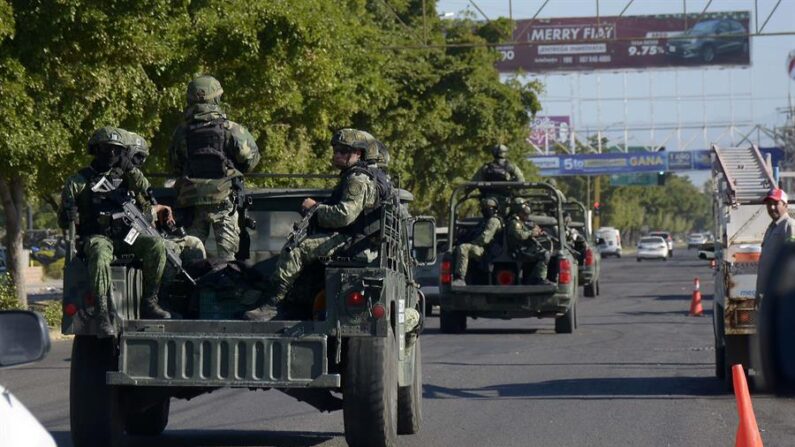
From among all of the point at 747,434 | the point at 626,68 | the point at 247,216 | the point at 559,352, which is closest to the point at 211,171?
the point at 247,216

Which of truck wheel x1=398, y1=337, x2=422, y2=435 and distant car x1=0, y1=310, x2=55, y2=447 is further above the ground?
distant car x1=0, y1=310, x2=55, y2=447

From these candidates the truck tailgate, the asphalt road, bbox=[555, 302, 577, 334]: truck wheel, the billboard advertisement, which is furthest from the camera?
the billboard advertisement

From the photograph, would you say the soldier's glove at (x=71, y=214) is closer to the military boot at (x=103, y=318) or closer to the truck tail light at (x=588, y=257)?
the military boot at (x=103, y=318)

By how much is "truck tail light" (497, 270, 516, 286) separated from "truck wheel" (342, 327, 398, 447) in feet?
42.5

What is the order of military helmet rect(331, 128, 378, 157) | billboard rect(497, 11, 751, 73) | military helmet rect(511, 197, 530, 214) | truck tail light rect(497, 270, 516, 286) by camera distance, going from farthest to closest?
1. billboard rect(497, 11, 751, 73)
2. truck tail light rect(497, 270, 516, 286)
3. military helmet rect(511, 197, 530, 214)
4. military helmet rect(331, 128, 378, 157)

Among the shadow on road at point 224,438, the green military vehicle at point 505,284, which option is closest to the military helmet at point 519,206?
the green military vehicle at point 505,284

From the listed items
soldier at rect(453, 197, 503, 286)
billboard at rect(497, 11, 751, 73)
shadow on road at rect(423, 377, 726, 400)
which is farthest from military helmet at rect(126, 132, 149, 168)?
billboard at rect(497, 11, 751, 73)

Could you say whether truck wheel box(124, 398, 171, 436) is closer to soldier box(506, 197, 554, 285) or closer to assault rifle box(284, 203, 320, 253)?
assault rifle box(284, 203, 320, 253)

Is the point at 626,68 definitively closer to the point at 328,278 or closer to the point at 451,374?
the point at 451,374

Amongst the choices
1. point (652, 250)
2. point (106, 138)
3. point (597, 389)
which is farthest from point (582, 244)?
point (652, 250)

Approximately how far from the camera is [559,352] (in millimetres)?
18375

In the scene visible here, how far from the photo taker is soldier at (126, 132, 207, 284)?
931 centimetres

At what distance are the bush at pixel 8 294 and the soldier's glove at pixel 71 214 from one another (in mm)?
13511

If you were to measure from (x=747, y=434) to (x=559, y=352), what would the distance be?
35.3ft
